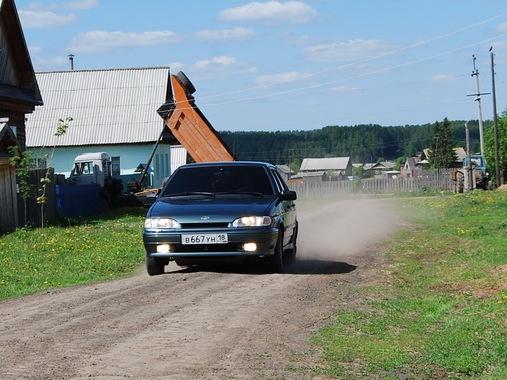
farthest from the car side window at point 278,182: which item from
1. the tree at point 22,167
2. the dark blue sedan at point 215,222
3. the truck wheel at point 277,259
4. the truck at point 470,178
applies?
the truck at point 470,178

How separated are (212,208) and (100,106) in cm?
4481

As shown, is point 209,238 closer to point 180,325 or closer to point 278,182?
point 278,182

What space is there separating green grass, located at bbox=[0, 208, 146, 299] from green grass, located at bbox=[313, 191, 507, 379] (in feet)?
15.9

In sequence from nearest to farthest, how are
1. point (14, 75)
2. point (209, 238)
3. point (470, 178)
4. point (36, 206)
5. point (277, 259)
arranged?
point (209, 238), point (277, 259), point (36, 206), point (14, 75), point (470, 178)

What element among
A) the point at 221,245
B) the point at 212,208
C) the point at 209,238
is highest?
the point at 212,208

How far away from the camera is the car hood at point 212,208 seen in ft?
46.4

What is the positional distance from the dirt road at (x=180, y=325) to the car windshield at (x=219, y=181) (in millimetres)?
1205

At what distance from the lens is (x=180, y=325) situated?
970 cm

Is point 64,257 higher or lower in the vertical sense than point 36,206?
lower

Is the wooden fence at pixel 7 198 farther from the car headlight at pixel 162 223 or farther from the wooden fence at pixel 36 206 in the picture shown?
the car headlight at pixel 162 223

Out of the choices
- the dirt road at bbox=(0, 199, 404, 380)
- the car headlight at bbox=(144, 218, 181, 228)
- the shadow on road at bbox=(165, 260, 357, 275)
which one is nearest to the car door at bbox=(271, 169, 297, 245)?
the shadow on road at bbox=(165, 260, 357, 275)

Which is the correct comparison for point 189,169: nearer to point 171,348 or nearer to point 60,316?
point 60,316

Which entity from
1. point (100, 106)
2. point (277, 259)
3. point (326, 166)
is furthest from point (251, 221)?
point (326, 166)

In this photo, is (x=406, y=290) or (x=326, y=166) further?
(x=326, y=166)
